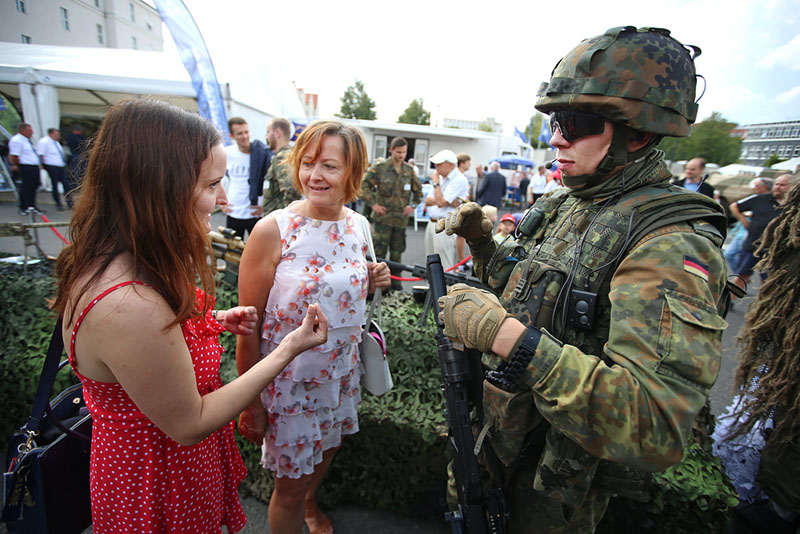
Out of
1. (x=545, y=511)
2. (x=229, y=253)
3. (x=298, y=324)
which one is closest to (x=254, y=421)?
(x=298, y=324)

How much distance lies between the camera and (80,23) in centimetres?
1831

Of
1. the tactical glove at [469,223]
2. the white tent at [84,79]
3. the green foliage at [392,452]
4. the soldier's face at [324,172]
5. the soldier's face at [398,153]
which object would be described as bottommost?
the green foliage at [392,452]

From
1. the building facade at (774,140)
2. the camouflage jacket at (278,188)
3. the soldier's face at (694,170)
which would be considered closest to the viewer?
the building facade at (774,140)

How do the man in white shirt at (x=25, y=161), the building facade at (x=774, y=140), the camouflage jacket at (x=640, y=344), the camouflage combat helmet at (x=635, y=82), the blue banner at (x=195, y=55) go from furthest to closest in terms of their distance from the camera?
the man in white shirt at (x=25, y=161) < the blue banner at (x=195, y=55) < the building facade at (x=774, y=140) < the camouflage combat helmet at (x=635, y=82) < the camouflage jacket at (x=640, y=344)

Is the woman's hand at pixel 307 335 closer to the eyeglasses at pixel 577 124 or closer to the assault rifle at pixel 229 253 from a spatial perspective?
the eyeglasses at pixel 577 124

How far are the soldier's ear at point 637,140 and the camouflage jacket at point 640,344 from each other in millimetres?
116

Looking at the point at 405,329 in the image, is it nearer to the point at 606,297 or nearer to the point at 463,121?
the point at 606,297

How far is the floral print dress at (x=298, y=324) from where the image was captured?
1.65 metres

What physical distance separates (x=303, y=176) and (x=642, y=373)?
4.83ft

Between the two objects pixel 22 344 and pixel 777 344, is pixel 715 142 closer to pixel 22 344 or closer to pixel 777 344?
pixel 777 344

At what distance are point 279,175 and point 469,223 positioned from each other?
3668 millimetres

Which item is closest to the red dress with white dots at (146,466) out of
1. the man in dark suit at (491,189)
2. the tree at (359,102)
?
the man in dark suit at (491,189)

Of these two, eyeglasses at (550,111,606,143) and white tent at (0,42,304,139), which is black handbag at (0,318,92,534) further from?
white tent at (0,42,304,139)

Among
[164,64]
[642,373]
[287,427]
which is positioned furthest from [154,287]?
[164,64]
